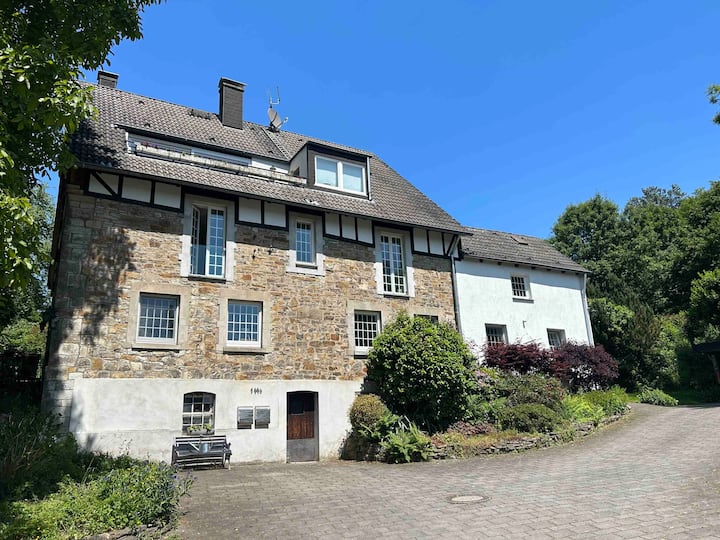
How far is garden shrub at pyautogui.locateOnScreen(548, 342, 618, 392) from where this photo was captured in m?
18.0

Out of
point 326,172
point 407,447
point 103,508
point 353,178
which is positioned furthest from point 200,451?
point 353,178

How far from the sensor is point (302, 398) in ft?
46.3

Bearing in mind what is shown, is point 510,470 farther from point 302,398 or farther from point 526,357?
point 526,357

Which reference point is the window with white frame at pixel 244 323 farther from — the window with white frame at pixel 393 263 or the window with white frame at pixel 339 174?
the window with white frame at pixel 339 174

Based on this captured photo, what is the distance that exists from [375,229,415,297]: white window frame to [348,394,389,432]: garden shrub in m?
3.67

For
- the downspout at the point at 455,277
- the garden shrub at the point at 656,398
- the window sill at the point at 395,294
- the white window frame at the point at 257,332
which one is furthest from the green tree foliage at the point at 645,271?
the white window frame at the point at 257,332

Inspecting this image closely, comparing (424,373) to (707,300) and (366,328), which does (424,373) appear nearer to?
(366,328)

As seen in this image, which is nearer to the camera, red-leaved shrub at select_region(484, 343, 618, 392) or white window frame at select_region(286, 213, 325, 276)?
white window frame at select_region(286, 213, 325, 276)

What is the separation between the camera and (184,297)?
12891 millimetres

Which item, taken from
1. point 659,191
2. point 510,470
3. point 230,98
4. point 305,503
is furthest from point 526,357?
point 659,191

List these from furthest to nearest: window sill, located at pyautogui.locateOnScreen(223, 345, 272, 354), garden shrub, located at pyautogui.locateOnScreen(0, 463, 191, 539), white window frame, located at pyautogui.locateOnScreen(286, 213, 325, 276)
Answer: white window frame, located at pyautogui.locateOnScreen(286, 213, 325, 276), window sill, located at pyautogui.locateOnScreen(223, 345, 272, 354), garden shrub, located at pyautogui.locateOnScreen(0, 463, 191, 539)

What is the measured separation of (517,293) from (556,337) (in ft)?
8.65

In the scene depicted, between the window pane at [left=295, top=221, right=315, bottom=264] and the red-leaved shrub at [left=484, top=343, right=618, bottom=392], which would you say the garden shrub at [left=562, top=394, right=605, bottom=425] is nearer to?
the red-leaved shrub at [left=484, top=343, right=618, bottom=392]

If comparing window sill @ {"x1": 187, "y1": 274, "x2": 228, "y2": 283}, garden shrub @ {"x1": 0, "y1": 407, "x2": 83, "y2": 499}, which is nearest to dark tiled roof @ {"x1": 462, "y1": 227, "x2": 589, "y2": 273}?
window sill @ {"x1": 187, "y1": 274, "x2": 228, "y2": 283}
